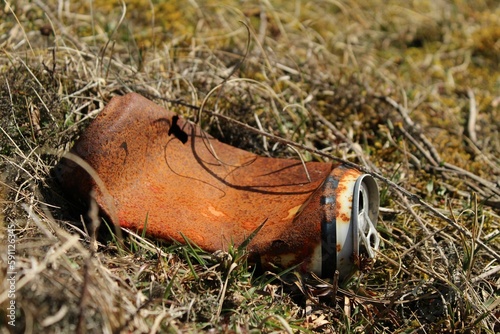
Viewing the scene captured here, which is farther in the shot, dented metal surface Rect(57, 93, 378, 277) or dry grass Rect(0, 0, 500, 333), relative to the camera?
dented metal surface Rect(57, 93, 378, 277)

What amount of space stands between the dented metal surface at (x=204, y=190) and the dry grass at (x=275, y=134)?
0.09 metres

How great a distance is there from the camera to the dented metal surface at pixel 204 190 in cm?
201

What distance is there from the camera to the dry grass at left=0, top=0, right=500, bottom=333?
1.84 m

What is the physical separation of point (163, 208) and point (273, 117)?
3.04 ft

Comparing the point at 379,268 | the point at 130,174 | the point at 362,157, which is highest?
the point at 130,174

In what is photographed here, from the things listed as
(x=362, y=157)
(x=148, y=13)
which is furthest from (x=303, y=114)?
(x=148, y=13)

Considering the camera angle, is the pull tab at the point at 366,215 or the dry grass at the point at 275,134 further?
the pull tab at the point at 366,215

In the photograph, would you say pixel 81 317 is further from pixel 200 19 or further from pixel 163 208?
pixel 200 19

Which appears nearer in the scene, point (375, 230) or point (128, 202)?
point (128, 202)

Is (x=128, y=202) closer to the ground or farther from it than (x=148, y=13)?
closer to the ground

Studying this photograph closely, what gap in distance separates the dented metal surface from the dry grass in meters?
0.09

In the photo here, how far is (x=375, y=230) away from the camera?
224 centimetres

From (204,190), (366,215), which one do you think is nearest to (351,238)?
(366,215)

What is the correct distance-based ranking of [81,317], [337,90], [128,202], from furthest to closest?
1. [337,90]
2. [128,202]
3. [81,317]
